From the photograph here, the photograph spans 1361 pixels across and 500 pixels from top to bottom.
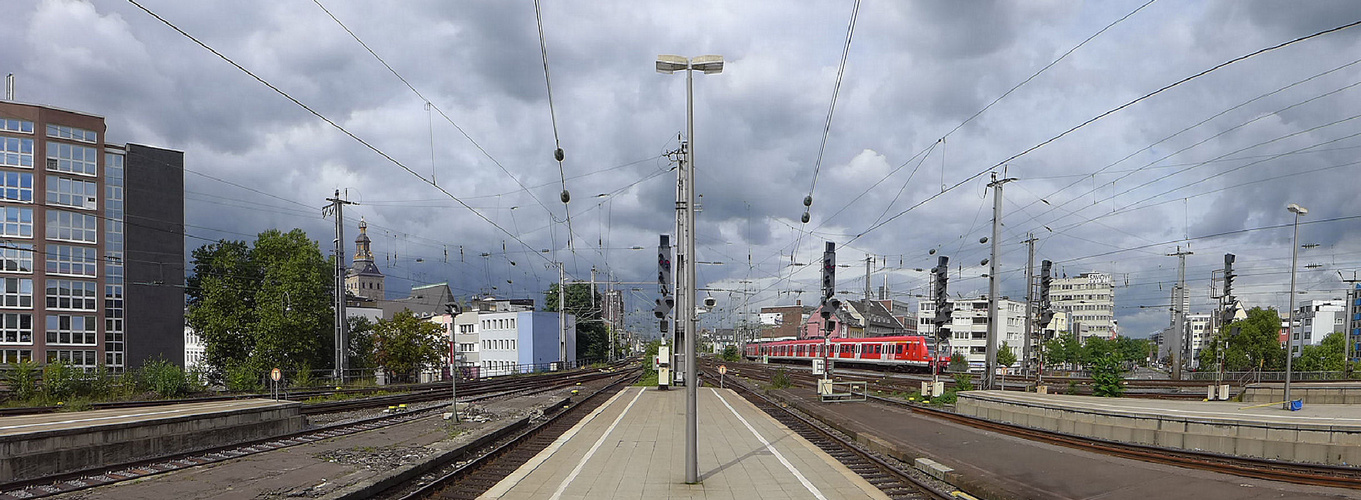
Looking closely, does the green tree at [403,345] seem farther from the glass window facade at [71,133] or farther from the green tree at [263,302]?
the glass window facade at [71,133]

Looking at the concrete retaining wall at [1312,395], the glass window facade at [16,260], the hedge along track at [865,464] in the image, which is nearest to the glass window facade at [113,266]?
the glass window facade at [16,260]

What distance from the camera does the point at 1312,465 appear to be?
14.0 meters

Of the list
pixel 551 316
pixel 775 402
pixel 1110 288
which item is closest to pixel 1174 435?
pixel 775 402

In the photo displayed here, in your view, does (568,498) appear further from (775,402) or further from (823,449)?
(775,402)

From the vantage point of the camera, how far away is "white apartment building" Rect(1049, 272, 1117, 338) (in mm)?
138750

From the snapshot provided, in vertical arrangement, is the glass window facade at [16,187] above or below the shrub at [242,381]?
above

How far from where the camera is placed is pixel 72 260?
44.6 meters

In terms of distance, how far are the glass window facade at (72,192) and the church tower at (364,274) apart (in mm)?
122819

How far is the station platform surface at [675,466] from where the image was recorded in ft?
40.2

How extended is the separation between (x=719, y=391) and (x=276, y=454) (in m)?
24.7

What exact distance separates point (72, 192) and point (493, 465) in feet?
149

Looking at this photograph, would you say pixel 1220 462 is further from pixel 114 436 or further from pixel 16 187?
pixel 16 187

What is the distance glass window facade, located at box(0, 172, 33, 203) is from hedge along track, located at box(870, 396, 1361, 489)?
5439cm

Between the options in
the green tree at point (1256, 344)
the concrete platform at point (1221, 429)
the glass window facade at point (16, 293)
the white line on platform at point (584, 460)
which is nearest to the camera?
the white line on platform at point (584, 460)
